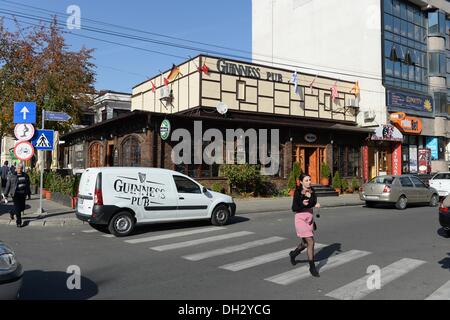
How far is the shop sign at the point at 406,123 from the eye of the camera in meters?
29.7

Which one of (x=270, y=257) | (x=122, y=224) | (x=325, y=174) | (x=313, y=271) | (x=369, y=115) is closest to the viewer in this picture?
(x=313, y=271)

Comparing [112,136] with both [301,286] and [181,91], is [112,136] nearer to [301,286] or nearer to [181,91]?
[181,91]

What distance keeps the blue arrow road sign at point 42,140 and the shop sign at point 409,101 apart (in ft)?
78.0

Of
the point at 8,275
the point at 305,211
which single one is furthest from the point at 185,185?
the point at 8,275

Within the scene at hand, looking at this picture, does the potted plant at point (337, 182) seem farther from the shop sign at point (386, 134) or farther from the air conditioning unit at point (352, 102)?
the air conditioning unit at point (352, 102)

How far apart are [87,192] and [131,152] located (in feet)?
37.1

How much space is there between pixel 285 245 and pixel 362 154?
20645mm

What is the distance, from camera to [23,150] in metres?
13.4

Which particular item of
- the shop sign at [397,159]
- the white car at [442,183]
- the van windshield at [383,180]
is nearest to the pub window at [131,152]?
the van windshield at [383,180]

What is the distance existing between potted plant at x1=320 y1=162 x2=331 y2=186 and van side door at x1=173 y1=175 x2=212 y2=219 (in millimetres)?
14410

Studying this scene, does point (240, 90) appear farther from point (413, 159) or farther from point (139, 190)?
point (413, 159)

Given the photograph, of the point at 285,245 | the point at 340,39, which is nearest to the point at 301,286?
the point at 285,245
